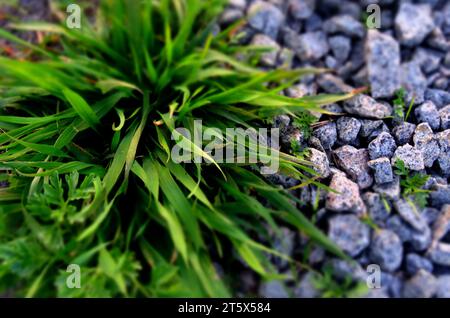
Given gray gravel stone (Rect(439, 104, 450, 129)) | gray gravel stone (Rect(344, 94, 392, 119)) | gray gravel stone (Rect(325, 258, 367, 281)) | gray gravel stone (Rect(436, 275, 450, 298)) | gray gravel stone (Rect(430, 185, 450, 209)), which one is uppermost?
gray gravel stone (Rect(344, 94, 392, 119))

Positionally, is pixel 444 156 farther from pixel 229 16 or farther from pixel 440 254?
pixel 229 16

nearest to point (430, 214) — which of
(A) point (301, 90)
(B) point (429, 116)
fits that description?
(B) point (429, 116)

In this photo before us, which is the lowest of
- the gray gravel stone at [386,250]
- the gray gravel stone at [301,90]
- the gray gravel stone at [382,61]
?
the gray gravel stone at [386,250]

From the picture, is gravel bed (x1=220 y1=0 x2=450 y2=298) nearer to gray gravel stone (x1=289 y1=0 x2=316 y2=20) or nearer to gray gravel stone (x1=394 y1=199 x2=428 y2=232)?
gray gravel stone (x1=394 y1=199 x2=428 y2=232)

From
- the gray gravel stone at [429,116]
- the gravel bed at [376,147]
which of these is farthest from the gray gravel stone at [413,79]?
the gray gravel stone at [429,116]

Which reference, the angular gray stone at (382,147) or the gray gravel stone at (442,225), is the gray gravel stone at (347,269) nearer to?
the gray gravel stone at (442,225)

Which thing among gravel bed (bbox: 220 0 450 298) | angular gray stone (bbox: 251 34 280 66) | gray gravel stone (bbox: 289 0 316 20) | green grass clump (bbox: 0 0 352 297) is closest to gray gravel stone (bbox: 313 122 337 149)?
gravel bed (bbox: 220 0 450 298)
